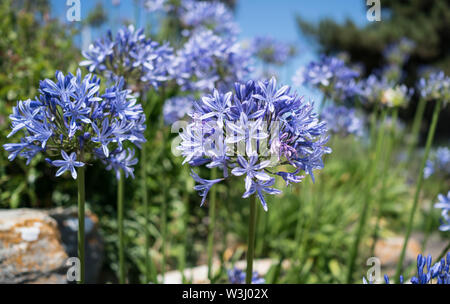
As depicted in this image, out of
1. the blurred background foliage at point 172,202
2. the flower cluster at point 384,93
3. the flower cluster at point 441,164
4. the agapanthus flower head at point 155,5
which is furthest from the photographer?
the agapanthus flower head at point 155,5

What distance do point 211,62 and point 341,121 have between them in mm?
1577

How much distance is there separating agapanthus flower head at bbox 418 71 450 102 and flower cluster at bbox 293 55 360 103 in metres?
0.54

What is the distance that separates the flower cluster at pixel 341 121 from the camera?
3441 millimetres

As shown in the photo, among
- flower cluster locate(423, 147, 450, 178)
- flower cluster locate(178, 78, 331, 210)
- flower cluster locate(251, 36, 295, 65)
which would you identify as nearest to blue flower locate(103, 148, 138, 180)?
flower cluster locate(178, 78, 331, 210)

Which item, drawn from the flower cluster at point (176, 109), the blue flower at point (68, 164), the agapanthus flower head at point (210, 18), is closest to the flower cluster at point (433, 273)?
the blue flower at point (68, 164)

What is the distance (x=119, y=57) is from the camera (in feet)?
7.18

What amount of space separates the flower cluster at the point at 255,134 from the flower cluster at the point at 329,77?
1475 millimetres

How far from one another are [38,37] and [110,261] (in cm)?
310

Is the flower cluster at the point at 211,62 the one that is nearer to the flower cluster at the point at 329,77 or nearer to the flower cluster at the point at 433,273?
the flower cluster at the point at 329,77

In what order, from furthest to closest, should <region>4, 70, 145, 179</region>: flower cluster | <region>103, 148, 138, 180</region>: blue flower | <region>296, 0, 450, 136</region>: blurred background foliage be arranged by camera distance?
<region>296, 0, 450, 136</region>: blurred background foliage < <region>103, 148, 138, 180</region>: blue flower < <region>4, 70, 145, 179</region>: flower cluster

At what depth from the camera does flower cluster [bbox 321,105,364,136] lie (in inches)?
135

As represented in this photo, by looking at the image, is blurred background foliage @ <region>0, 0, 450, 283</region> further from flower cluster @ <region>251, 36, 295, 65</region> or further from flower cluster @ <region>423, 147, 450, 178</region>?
flower cluster @ <region>251, 36, 295, 65</region>
